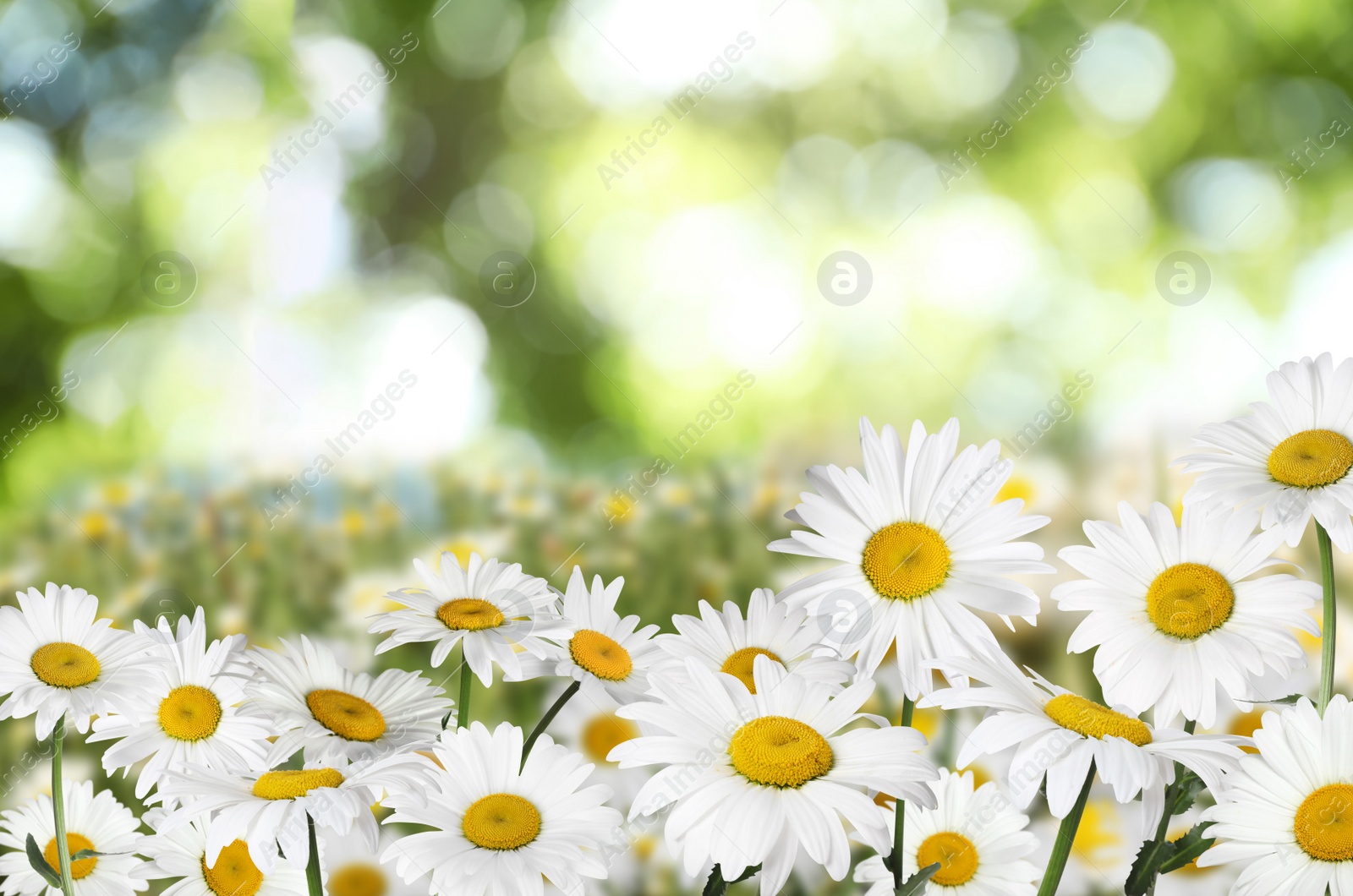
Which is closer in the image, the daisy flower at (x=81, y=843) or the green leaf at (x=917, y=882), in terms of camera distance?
the green leaf at (x=917, y=882)

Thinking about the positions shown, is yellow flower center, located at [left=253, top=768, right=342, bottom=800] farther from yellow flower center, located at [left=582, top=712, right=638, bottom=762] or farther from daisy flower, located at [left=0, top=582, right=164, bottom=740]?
yellow flower center, located at [left=582, top=712, right=638, bottom=762]

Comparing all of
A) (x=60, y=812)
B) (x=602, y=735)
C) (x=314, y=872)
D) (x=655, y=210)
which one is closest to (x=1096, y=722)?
(x=314, y=872)

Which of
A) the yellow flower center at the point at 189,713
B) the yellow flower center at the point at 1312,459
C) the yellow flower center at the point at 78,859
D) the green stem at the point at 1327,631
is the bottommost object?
the yellow flower center at the point at 78,859

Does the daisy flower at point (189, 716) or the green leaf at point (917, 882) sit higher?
the daisy flower at point (189, 716)

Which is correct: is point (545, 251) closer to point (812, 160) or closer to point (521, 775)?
point (812, 160)

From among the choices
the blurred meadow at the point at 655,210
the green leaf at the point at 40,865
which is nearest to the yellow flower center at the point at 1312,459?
the green leaf at the point at 40,865

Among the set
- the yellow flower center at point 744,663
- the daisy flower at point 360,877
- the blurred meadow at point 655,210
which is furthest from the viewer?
the blurred meadow at point 655,210

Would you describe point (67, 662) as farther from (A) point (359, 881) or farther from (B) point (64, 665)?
(A) point (359, 881)

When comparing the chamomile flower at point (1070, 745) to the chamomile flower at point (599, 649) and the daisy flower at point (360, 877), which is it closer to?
the chamomile flower at point (599, 649)
